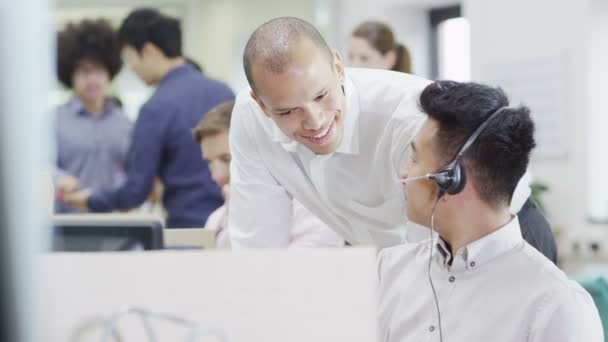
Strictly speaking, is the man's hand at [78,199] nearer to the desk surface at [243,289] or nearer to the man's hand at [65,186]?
the man's hand at [65,186]

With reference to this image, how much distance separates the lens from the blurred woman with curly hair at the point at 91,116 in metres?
3.53

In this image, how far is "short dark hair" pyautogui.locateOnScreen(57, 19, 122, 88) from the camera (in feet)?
11.4

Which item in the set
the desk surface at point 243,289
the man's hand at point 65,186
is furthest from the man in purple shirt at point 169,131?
the desk surface at point 243,289

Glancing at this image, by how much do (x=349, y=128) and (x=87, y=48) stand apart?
2208 mm

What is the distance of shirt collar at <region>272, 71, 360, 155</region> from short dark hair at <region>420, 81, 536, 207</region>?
0.65 ft

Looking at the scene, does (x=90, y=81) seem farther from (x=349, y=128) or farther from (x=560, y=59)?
(x=560, y=59)

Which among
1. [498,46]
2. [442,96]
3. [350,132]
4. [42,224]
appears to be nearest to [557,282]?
[442,96]

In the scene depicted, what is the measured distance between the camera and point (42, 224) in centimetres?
45

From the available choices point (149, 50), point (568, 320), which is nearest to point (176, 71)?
point (149, 50)

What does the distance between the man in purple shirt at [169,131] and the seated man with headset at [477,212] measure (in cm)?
135

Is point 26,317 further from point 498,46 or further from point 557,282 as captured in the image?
point 498,46

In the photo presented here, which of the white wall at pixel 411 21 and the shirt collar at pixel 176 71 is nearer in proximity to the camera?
the shirt collar at pixel 176 71

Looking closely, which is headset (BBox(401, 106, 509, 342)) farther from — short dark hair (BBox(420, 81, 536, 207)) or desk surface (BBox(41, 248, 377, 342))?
desk surface (BBox(41, 248, 377, 342))

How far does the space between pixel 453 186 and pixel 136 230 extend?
486 mm
